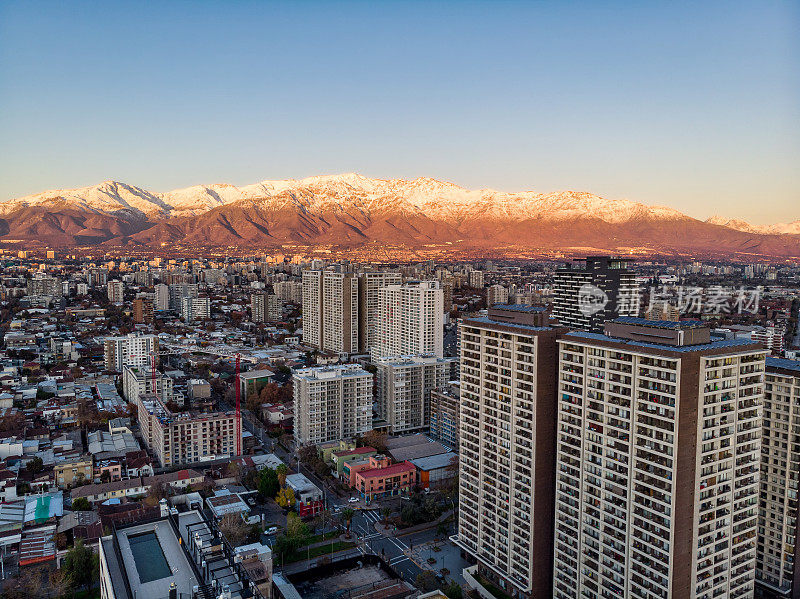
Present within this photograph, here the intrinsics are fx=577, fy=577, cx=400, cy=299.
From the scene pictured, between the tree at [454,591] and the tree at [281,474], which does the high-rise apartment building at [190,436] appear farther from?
the tree at [454,591]

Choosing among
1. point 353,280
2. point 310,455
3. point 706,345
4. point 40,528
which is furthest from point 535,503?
point 353,280

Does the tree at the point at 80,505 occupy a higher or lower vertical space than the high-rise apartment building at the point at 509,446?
→ lower

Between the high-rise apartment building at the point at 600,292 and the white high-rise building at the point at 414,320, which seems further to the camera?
the white high-rise building at the point at 414,320

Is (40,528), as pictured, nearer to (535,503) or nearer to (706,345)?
(535,503)

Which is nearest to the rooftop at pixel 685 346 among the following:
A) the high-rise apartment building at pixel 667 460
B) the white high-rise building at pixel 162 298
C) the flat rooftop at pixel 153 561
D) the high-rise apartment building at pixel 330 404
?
the high-rise apartment building at pixel 667 460

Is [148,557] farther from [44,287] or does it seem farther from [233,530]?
[44,287]

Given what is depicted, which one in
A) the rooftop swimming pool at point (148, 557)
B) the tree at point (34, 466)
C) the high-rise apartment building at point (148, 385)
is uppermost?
the rooftop swimming pool at point (148, 557)

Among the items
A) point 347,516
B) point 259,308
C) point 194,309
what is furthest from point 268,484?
point 194,309
